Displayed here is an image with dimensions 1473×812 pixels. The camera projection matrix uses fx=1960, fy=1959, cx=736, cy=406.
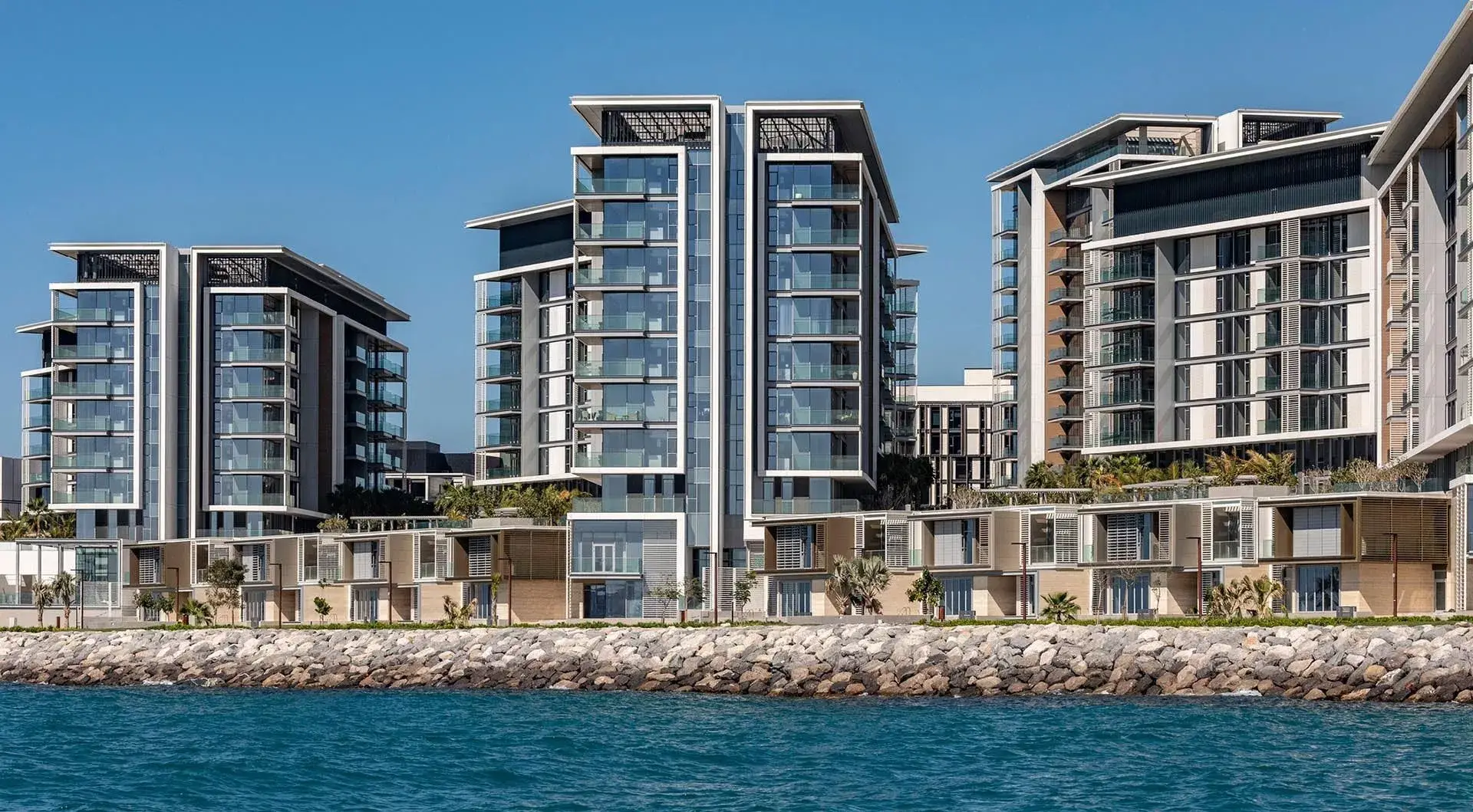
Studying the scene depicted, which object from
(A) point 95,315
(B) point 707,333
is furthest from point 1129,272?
(A) point 95,315

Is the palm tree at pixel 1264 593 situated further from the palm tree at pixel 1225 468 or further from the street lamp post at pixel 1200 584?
the palm tree at pixel 1225 468

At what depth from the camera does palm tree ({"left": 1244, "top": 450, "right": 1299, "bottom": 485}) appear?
99000 millimetres

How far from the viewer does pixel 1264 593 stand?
8231cm

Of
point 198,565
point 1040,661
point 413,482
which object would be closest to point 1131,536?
point 1040,661

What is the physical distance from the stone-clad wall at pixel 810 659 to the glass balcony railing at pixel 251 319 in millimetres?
40877

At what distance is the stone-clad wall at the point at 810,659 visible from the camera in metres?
67.8

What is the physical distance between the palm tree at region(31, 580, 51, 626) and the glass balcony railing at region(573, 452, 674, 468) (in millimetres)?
32691

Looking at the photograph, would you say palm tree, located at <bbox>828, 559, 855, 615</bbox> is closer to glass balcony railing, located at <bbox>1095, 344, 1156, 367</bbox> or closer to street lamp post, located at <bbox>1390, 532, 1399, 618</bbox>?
street lamp post, located at <bbox>1390, 532, 1399, 618</bbox>

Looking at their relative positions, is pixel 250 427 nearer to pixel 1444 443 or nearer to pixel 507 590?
pixel 507 590

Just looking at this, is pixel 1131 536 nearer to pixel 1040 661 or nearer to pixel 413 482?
pixel 1040 661

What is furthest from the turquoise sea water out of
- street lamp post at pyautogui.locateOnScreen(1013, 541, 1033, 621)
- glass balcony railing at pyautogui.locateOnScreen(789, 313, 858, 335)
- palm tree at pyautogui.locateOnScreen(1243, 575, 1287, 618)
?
glass balcony railing at pyautogui.locateOnScreen(789, 313, 858, 335)

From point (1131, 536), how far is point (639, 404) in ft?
95.1

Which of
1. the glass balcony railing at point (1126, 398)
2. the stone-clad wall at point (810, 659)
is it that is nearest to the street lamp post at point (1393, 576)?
the stone-clad wall at point (810, 659)

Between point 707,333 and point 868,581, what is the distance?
19.2 meters
